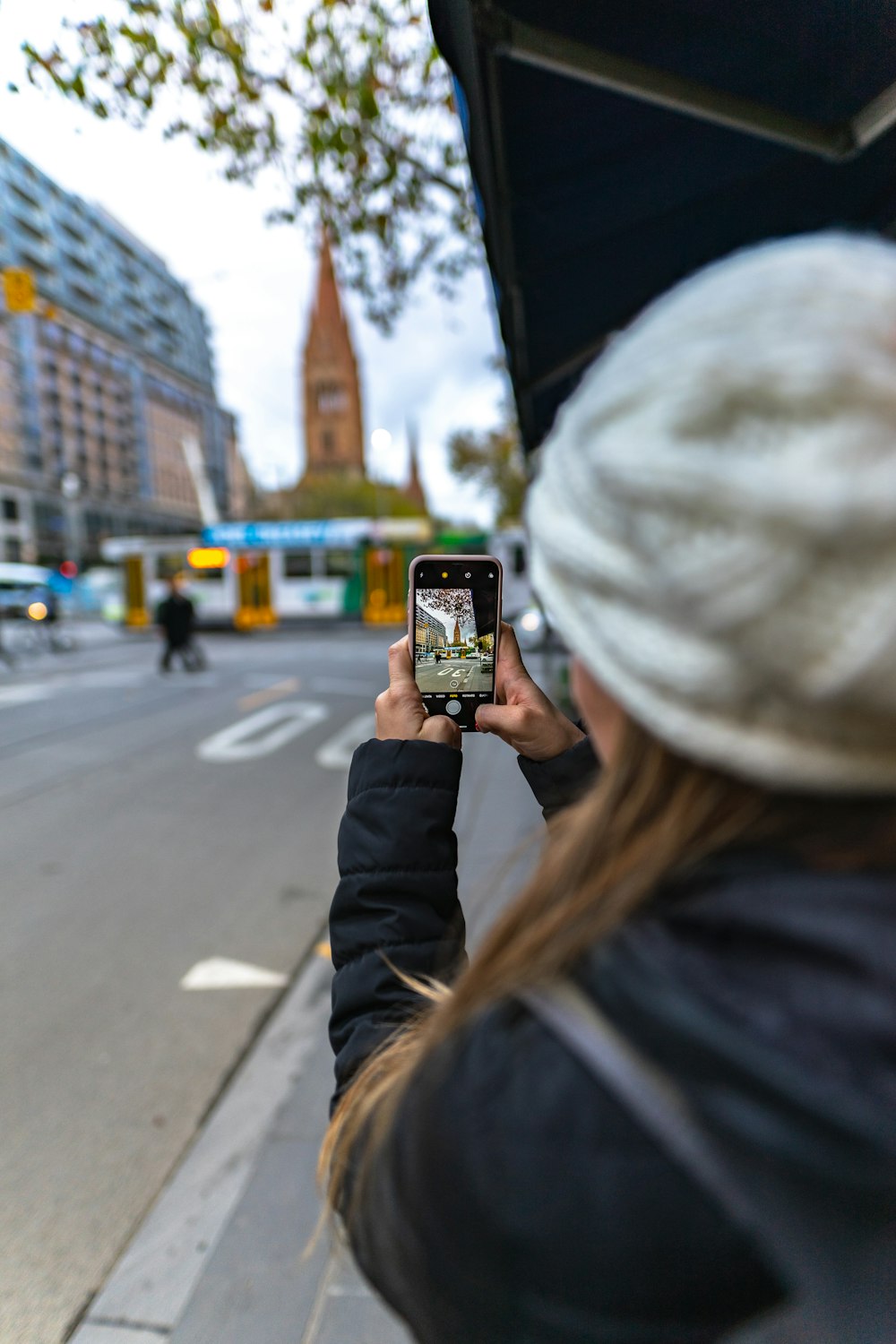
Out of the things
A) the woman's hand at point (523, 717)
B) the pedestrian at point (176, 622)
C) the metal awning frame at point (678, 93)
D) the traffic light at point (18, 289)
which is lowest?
the pedestrian at point (176, 622)

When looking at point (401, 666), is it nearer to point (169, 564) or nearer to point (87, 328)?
point (87, 328)

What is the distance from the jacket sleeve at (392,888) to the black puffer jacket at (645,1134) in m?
0.24

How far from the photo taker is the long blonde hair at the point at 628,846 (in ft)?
1.80

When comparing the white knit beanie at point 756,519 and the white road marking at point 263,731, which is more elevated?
the white knit beanie at point 756,519

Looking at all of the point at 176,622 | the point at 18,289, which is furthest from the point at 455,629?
the point at 176,622

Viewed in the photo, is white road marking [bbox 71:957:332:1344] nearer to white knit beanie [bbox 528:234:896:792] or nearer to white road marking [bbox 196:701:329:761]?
white knit beanie [bbox 528:234:896:792]

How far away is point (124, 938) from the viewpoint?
12.7 ft

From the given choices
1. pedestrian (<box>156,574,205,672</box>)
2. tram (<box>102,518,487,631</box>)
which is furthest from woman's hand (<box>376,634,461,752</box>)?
tram (<box>102,518,487,631</box>)

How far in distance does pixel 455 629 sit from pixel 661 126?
200 cm

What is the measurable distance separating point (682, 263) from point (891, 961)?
3.34m

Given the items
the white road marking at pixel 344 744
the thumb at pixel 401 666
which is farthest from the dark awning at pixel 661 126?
the white road marking at pixel 344 744

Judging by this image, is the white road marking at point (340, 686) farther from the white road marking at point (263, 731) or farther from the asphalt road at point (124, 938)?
the asphalt road at point (124, 938)

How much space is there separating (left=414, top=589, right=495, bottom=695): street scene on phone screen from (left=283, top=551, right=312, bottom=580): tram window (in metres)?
21.7

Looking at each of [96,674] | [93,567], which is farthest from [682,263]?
[93,567]
